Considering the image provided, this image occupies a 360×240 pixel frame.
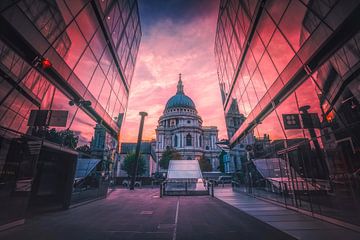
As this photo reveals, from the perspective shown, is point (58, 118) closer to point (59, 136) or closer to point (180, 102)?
point (59, 136)

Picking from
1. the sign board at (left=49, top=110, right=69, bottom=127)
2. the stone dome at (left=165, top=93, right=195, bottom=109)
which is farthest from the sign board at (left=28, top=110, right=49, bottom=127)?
the stone dome at (left=165, top=93, right=195, bottom=109)

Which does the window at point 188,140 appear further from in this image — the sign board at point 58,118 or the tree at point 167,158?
the sign board at point 58,118

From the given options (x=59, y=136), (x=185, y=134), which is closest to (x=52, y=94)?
(x=59, y=136)

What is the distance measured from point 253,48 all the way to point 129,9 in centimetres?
1213

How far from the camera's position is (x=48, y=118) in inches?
327

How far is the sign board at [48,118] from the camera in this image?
743cm

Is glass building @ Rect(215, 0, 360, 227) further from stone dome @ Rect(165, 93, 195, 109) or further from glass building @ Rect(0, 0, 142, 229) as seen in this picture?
stone dome @ Rect(165, 93, 195, 109)

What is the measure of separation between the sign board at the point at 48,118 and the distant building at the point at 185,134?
221 feet

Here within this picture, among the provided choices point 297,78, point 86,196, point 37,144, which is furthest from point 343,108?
point 86,196

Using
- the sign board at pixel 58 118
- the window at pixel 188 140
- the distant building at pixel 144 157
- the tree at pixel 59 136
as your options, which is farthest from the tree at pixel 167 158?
the sign board at pixel 58 118

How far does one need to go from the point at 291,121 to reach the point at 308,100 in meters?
1.81

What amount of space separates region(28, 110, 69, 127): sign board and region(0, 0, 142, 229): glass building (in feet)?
0.14

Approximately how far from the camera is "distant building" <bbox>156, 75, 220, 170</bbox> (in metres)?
79.7

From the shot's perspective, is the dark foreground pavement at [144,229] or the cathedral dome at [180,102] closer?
the dark foreground pavement at [144,229]
